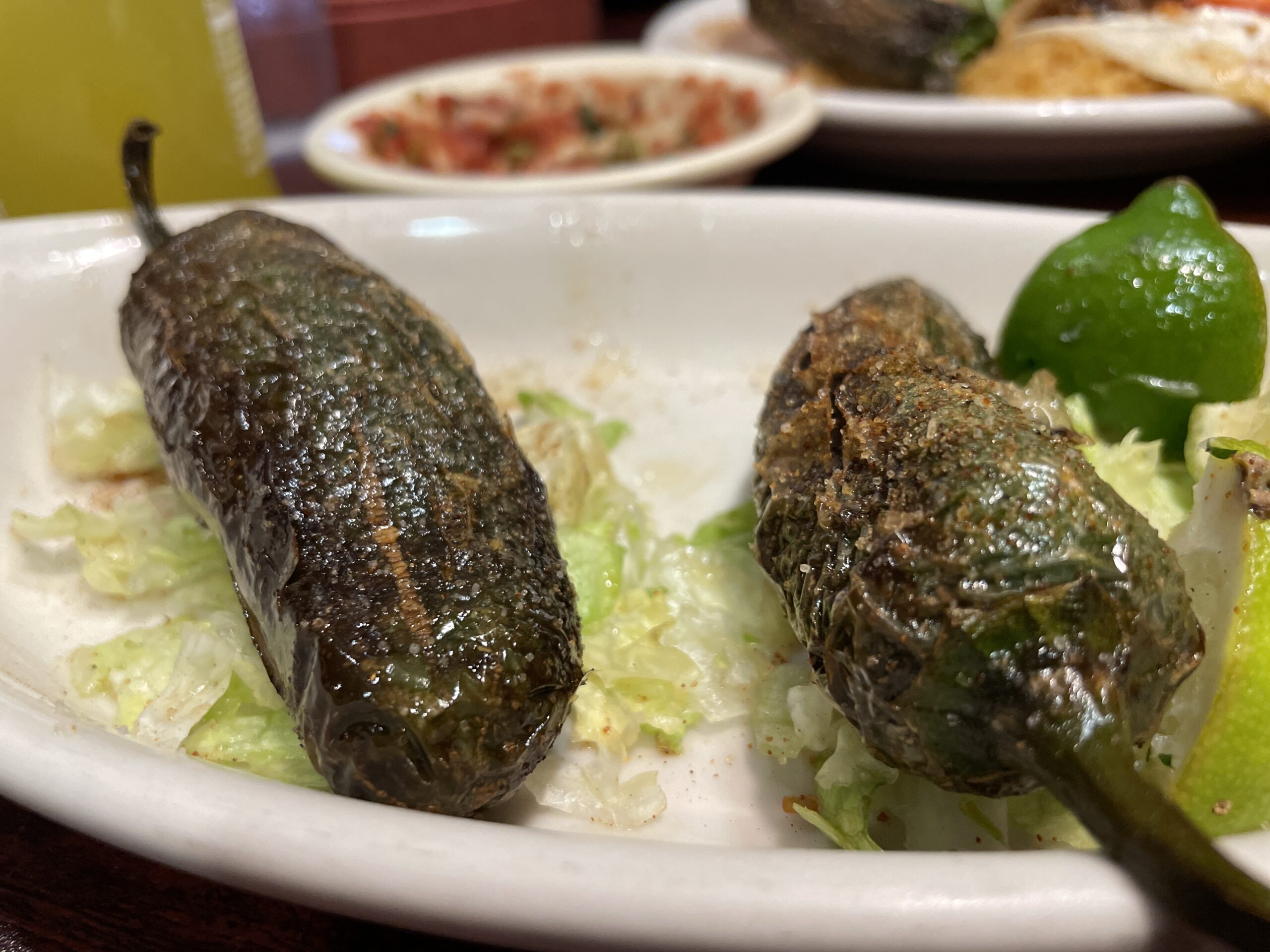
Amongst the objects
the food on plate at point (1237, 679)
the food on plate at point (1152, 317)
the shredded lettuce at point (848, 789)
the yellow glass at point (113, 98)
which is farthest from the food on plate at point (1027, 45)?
the shredded lettuce at point (848, 789)

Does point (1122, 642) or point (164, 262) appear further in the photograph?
point (164, 262)

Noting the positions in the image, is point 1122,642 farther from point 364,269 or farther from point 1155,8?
point 1155,8

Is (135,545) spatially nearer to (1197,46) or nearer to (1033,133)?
(1033,133)

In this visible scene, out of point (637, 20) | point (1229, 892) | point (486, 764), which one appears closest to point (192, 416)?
point (486, 764)

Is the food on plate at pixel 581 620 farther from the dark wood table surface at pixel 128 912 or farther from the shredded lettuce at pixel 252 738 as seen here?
the dark wood table surface at pixel 128 912

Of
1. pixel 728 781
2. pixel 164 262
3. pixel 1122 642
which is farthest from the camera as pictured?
pixel 164 262

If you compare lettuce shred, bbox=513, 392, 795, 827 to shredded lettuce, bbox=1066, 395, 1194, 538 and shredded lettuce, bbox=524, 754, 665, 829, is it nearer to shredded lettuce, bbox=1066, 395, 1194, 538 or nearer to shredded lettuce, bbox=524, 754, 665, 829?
shredded lettuce, bbox=524, 754, 665, 829
